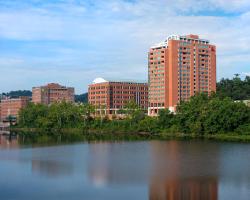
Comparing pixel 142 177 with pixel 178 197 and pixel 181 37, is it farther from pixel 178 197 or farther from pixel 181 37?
pixel 181 37

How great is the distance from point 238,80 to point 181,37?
17153mm

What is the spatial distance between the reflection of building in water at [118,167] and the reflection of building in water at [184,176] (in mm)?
868

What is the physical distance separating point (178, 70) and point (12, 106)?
76.0m

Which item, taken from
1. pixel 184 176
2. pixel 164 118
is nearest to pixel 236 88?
pixel 164 118

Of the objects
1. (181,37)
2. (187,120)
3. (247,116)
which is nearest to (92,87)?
(181,37)

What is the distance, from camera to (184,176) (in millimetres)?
23750

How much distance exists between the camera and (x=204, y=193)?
19.7m

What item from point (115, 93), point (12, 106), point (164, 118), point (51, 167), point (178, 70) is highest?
point (178, 70)

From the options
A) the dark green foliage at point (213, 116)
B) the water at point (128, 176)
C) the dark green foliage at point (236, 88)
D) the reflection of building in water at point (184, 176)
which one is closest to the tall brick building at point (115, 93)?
the dark green foliage at point (236, 88)

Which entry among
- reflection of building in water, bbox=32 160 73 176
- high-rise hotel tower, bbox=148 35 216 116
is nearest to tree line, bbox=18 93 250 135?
high-rise hotel tower, bbox=148 35 216 116

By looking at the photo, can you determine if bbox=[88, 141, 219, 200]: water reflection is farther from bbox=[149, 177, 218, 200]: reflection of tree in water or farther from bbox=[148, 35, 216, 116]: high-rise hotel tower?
bbox=[148, 35, 216, 116]: high-rise hotel tower

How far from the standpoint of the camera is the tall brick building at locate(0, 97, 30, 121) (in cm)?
14019

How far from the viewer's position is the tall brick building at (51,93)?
470 feet

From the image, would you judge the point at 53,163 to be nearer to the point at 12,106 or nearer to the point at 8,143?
the point at 8,143
